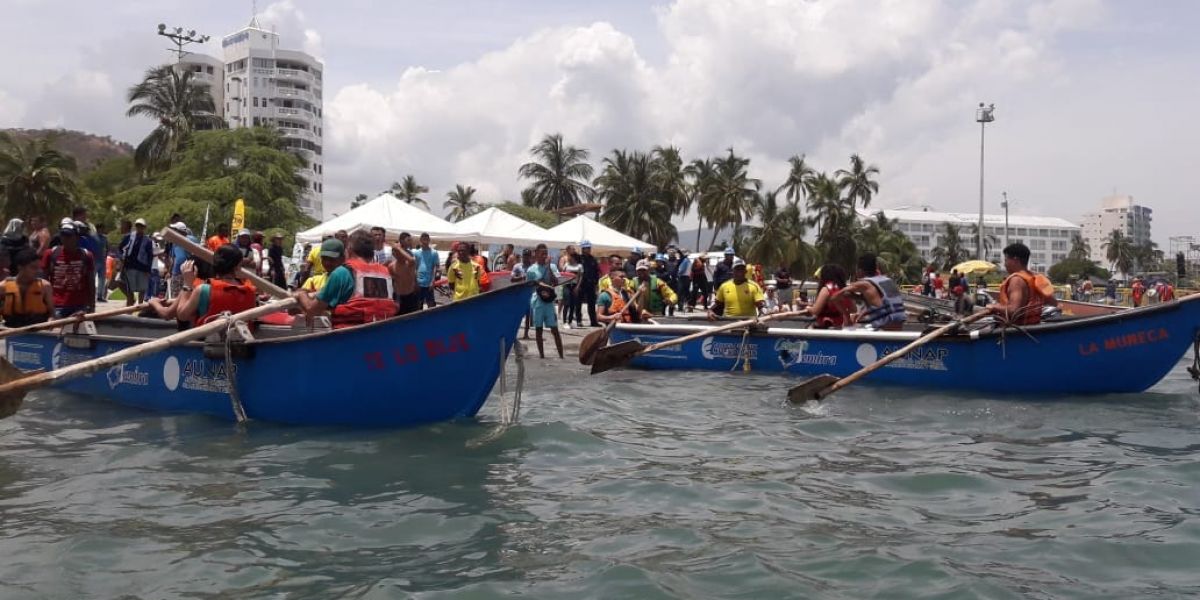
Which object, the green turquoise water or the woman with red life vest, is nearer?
the green turquoise water

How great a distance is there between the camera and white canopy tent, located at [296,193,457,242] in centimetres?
2058

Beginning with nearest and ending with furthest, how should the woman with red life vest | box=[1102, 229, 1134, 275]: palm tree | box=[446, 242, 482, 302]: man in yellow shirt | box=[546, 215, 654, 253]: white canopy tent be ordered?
the woman with red life vest, box=[446, 242, 482, 302]: man in yellow shirt, box=[546, 215, 654, 253]: white canopy tent, box=[1102, 229, 1134, 275]: palm tree

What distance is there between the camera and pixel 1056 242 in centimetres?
15888

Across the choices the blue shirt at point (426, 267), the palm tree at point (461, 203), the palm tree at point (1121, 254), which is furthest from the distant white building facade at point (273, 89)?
the palm tree at point (1121, 254)

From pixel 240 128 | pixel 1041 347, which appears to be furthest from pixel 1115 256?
pixel 1041 347

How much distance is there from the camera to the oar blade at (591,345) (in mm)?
12227

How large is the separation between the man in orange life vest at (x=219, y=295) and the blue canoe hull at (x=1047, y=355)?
6.28 m

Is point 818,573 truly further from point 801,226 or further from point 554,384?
point 801,226

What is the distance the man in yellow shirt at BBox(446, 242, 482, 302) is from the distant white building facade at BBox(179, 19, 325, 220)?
86.3 metres

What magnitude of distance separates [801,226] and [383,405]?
5530 cm

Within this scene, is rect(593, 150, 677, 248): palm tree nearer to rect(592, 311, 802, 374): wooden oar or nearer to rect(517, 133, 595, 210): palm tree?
rect(517, 133, 595, 210): palm tree

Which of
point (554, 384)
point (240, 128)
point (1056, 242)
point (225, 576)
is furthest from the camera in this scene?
point (1056, 242)

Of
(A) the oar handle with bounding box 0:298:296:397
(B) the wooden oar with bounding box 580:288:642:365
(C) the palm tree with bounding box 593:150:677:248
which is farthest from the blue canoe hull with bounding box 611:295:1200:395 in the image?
(C) the palm tree with bounding box 593:150:677:248

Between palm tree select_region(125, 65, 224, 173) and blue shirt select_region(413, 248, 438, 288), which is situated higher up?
palm tree select_region(125, 65, 224, 173)
